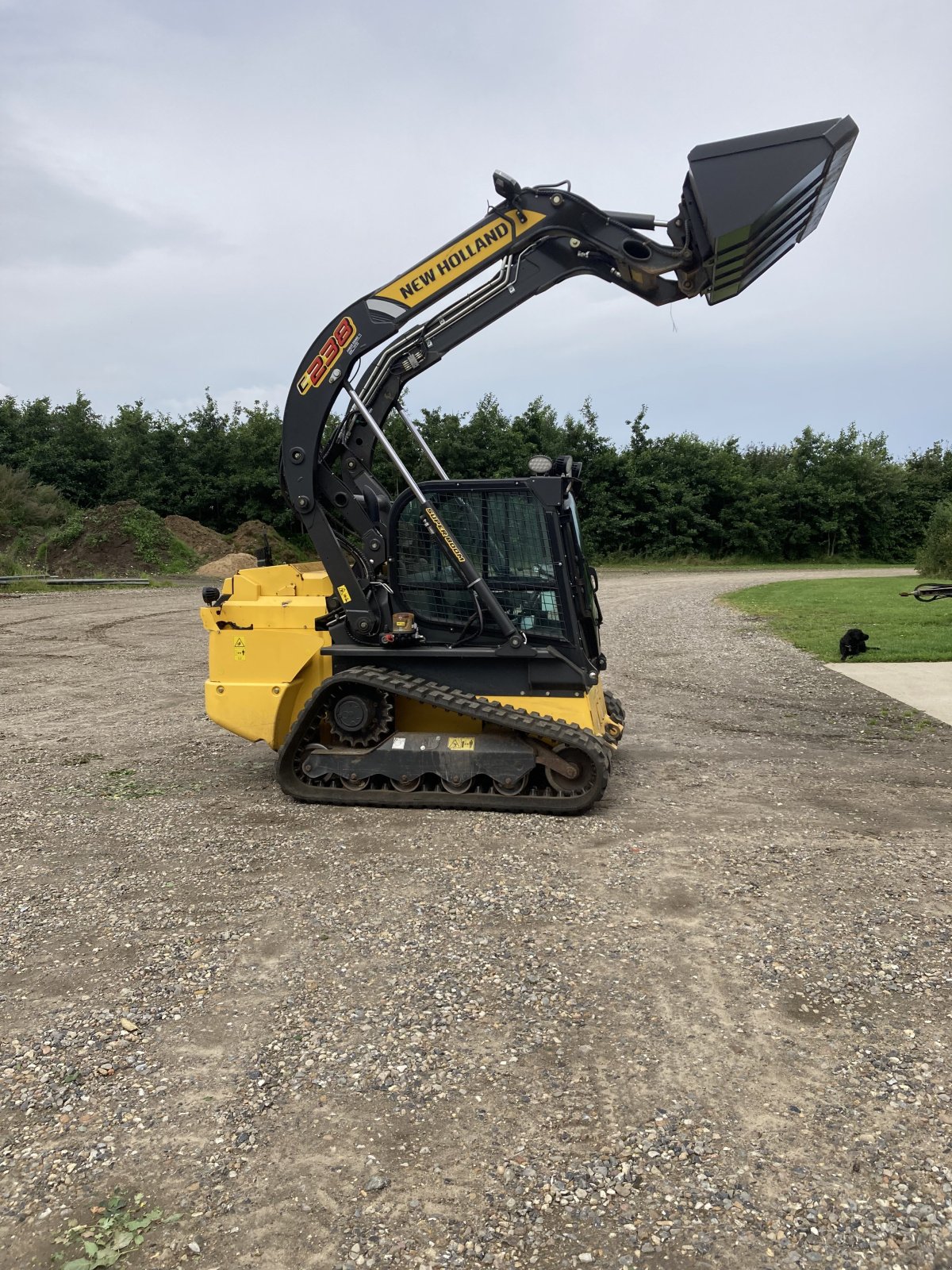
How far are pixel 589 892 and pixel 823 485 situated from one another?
42.6 meters

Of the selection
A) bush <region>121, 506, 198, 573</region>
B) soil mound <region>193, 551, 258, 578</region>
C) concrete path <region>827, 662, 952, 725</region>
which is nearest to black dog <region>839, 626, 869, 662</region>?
concrete path <region>827, 662, 952, 725</region>

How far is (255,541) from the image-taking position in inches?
1320

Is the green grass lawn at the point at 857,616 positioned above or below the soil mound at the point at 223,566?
below

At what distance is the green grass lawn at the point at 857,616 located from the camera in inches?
519

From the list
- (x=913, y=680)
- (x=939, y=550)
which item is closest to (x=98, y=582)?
(x=913, y=680)

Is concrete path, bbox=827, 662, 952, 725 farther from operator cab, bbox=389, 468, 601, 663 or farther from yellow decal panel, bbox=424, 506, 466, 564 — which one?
yellow decal panel, bbox=424, 506, 466, 564

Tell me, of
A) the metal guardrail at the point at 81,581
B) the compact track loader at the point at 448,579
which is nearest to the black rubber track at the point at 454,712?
the compact track loader at the point at 448,579

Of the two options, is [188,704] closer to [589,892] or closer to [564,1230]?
[589,892]

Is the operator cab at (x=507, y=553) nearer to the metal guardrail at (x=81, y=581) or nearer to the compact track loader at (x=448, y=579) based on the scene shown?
the compact track loader at (x=448, y=579)

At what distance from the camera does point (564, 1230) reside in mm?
2580

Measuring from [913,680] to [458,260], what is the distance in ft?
25.3

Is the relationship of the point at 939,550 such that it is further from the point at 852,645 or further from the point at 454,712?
the point at 454,712

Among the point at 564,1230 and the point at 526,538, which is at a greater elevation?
the point at 526,538

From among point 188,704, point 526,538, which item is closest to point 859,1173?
point 526,538
